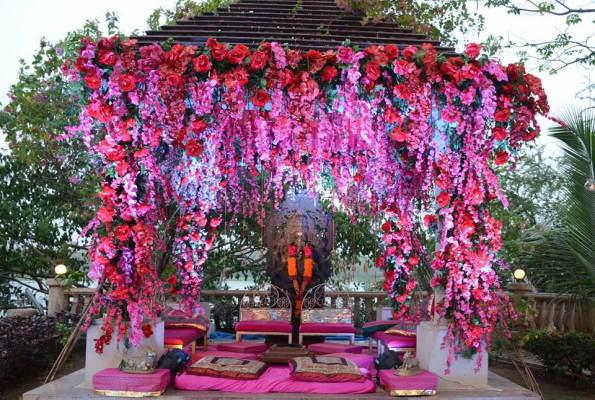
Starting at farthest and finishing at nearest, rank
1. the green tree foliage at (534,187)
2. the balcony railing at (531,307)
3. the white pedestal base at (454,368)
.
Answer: the green tree foliage at (534,187), the balcony railing at (531,307), the white pedestal base at (454,368)

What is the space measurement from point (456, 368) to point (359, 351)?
7.11ft

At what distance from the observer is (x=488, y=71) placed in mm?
4984

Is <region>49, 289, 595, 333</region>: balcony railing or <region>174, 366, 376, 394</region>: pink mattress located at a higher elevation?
<region>49, 289, 595, 333</region>: balcony railing

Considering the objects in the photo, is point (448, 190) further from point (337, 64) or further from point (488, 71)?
point (337, 64)

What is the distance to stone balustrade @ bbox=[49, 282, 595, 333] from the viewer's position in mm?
8180

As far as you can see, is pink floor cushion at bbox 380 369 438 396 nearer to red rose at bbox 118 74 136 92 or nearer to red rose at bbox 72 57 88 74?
red rose at bbox 118 74 136 92

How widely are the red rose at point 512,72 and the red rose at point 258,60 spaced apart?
2168 millimetres

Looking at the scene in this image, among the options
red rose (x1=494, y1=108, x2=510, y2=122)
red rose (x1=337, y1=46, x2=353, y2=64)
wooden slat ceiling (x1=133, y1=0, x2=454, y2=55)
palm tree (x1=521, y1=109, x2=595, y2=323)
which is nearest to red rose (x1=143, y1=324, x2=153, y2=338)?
wooden slat ceiling (x1=133, y1=0, x2=454, y2=55)

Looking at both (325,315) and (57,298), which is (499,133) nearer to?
(325,315)

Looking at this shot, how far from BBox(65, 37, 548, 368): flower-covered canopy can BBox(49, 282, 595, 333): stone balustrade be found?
291 cm

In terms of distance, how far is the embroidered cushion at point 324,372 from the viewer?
513 centimetres

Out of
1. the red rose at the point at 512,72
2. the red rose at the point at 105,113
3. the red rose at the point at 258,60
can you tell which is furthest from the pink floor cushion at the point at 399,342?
the red rose at the point at 105,113

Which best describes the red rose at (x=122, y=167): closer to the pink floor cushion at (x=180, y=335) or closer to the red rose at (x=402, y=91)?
the pink floor cushion at (x=180, y=335)

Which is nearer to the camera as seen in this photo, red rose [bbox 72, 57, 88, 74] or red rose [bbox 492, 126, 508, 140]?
red rose [bbox 72, 57, 88, 74]
